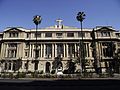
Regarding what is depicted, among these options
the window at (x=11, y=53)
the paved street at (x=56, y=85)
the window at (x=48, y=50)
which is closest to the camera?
the paved street at (x=56, y=85)

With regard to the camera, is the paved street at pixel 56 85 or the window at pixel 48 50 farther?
the window at pixel 48 50

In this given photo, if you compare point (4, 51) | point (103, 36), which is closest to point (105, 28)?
point (103, 36)

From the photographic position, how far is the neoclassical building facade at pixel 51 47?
65875 mm

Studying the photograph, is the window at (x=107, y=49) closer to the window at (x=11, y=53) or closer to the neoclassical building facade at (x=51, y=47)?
the neoclassical building facade at (x=51, y=47)

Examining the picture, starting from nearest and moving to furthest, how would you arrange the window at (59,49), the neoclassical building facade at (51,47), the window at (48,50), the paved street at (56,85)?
the paved street at (56,85), the neoclassical building facade at (51,47), the window at (48,50), the window at (59,49)

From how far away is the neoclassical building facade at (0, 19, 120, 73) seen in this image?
216 ft

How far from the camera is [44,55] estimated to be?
223ft

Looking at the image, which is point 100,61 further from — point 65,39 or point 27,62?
point 27,62

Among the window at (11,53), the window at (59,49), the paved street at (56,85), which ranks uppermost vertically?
the window at (59,49)

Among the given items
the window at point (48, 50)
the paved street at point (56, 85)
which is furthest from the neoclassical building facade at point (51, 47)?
the paved street at point (56, 85)

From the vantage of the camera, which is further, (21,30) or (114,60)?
(21,30)

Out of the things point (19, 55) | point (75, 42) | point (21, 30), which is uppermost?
point (21, 30)

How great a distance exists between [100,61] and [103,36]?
9755 millimetres

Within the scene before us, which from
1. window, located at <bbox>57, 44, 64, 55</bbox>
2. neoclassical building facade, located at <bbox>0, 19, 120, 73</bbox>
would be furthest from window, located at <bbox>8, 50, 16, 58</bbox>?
window, located at <bbox>57, 44, 64, 55</bbox>
